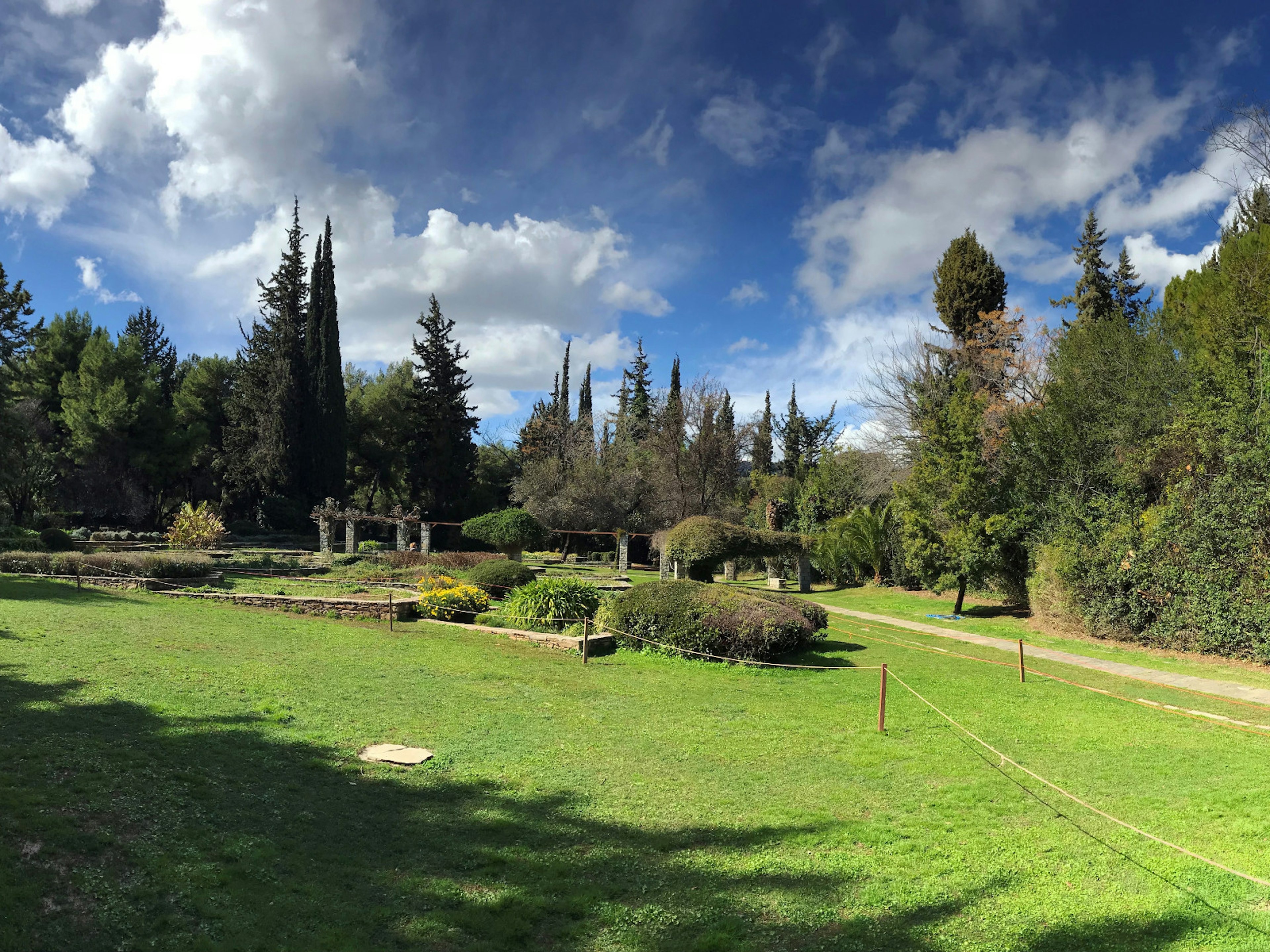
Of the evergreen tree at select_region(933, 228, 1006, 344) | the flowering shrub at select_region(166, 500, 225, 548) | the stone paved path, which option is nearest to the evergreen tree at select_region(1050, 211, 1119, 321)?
the evergreen tree at select_region(933, 228, 1006, 344)

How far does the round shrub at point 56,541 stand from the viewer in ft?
70.5

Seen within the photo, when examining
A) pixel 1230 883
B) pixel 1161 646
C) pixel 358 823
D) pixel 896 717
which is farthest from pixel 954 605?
pixel 358 823

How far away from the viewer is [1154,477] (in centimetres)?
1413

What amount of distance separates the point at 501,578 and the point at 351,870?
1163cm

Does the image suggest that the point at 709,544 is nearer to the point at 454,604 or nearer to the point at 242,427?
the point at 454,604

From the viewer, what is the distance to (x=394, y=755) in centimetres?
575

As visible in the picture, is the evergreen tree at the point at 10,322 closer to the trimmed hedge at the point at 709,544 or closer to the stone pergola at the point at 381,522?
the stone pergola at the point at 381,522

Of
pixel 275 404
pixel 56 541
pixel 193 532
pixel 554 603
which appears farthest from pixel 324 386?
pixel 554 603

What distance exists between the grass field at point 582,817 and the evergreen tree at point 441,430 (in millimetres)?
32163

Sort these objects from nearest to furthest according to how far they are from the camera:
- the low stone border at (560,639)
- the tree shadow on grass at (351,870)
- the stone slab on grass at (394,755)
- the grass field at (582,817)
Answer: the tree shadow on grass at (351,870) < the grass field at (582,817) < the stone slab on grass at (394,755) < the low stone border at (560,639)

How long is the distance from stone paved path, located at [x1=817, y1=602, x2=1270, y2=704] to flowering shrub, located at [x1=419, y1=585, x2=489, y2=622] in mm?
9094

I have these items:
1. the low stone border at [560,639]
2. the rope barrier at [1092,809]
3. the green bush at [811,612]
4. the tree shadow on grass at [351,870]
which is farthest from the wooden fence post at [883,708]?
the low stone border at [560,639]

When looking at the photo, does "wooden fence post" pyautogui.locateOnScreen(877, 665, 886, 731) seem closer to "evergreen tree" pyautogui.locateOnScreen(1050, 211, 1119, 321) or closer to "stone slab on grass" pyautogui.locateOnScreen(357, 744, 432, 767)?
"stone slab on grass" pyautogui.locateOnScreen(357, 744, 432, 767)

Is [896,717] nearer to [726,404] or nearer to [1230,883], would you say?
[1230,883]
